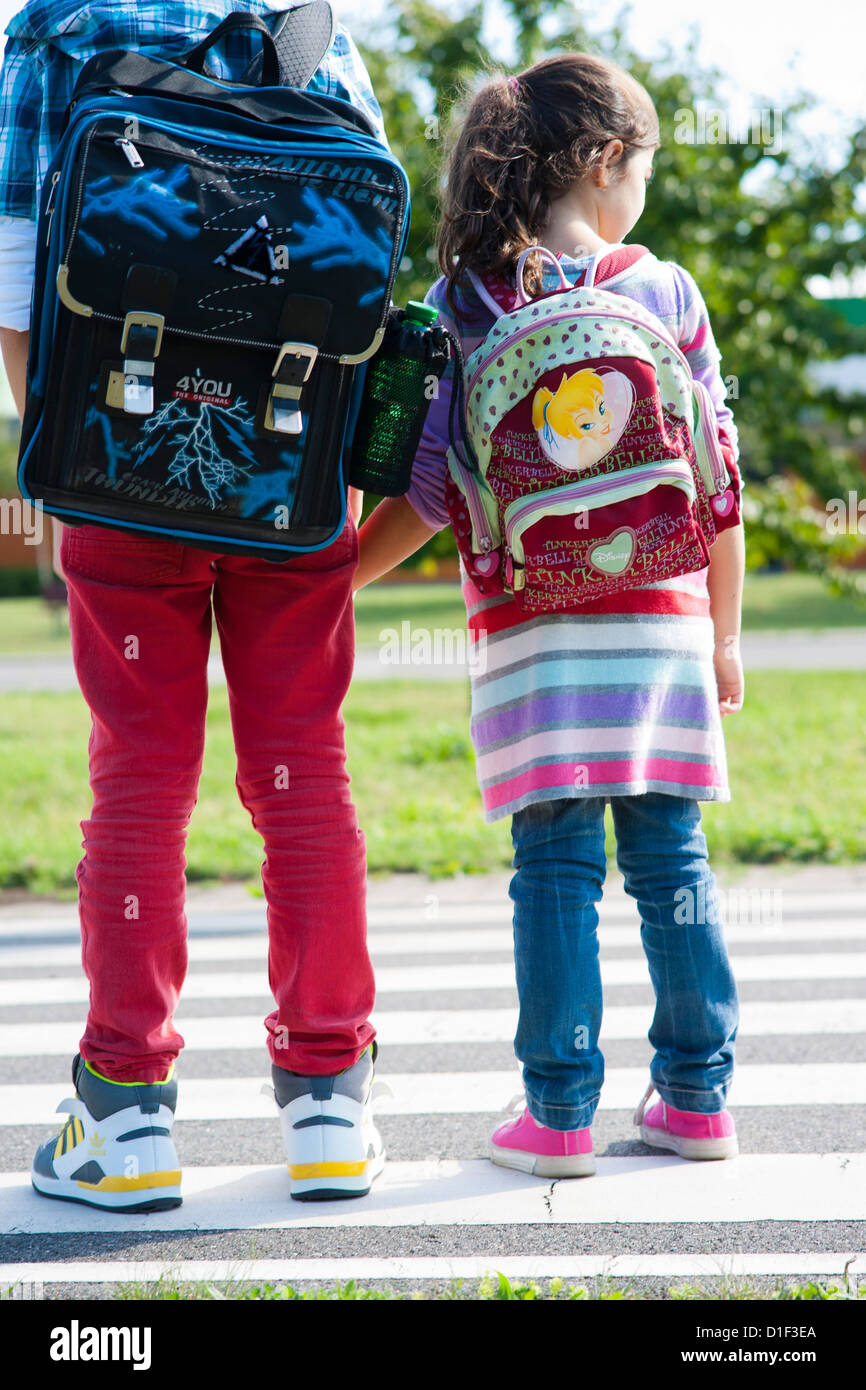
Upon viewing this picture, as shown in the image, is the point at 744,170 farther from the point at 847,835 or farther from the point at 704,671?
the point at 704,671

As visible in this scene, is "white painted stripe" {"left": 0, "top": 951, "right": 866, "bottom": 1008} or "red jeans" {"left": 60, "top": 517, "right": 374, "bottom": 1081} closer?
"red jeans" {"left": 60, "top": 517, "right": 374, "bottom": 1081}

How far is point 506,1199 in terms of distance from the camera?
7.18 feet

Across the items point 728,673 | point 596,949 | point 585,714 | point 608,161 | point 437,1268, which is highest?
point 608,161

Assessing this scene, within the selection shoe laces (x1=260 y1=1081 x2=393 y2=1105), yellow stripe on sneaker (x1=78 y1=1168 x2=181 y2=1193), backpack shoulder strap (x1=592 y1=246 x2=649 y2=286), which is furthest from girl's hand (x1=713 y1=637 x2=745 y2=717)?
yellow stripe on sneaker (x1=78 y1=1168 x2=181 y2=1193)

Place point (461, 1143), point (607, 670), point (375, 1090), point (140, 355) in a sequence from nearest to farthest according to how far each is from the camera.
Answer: point (140, 355) → point (607, 670) → point (375, 1090) → point (461, 1143)

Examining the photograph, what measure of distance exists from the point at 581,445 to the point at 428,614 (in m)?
18.8

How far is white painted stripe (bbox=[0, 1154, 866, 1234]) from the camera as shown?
2.11 meters

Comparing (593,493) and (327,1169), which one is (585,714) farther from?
(327,1169)

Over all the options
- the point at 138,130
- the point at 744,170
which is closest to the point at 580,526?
the point at 138,130

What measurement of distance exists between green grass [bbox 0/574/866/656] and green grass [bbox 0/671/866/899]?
5.96m

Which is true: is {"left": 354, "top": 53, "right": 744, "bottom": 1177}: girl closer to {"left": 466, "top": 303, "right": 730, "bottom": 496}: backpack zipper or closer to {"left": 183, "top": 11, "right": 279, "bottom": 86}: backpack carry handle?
{"left": 466, "top": 303, "right": 730, "bottom": 496}: backpack zipper

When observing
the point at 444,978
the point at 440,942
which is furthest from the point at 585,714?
the point at 440,942

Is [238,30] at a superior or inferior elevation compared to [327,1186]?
superior

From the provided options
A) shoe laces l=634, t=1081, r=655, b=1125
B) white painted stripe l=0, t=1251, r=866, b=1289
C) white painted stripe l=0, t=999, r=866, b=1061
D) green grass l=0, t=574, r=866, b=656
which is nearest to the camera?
white painted stripe l=0, t=1251, r=866, b=1289
